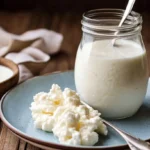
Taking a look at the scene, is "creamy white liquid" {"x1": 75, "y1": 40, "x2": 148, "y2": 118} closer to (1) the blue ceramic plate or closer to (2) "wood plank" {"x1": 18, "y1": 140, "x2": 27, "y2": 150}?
(1) the blue ceramic plate

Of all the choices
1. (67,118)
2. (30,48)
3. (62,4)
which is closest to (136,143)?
(67,118)

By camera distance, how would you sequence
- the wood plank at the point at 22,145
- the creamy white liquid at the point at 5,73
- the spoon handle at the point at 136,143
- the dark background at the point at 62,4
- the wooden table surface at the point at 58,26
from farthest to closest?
the dark background at the point at 62,4 < the wooden table surface at the point at 58,26 < the creamy white liquid at the point at 5,73 < the wood plank at the point at 22,145 < the spoon handle at the point at 136,143

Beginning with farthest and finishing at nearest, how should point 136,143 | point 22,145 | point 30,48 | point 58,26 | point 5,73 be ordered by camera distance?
point 58,26, point 30,48, point 5,73, point 22,145, point 136,143

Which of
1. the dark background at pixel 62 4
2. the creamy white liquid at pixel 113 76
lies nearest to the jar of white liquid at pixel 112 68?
the creamy white liquid at pixel 113 76

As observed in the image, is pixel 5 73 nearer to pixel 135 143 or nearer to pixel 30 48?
pixel 30 48

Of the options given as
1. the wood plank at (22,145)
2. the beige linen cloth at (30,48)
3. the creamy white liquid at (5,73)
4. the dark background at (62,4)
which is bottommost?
the dark background at (62,4)

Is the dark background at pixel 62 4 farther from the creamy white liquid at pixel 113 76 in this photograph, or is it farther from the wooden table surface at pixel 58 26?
the creamy white liquid at pixel 113 76
